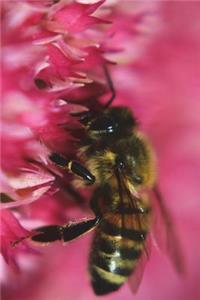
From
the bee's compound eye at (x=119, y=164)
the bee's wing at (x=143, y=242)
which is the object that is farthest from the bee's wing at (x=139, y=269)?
the bee's compound eye at (x=119, y=164)

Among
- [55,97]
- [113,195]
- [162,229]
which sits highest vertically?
[55,97]

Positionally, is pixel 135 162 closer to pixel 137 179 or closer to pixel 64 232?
pixel 137 179

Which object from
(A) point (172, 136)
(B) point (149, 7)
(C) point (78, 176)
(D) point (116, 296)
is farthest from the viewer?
(A) point (172, 136)

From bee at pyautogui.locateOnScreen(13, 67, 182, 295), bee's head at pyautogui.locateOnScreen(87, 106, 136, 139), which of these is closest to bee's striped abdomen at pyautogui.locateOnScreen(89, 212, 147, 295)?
bee at pyautogui.locateOnScreen(13, 67, 182, 295)

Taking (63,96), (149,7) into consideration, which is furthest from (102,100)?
(149,7)

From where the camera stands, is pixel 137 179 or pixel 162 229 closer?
pixel 137 179

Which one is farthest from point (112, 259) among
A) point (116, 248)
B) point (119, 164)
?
point (119, 164)

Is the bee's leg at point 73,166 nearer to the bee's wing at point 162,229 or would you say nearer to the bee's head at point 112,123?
the bee's head at point 112,123

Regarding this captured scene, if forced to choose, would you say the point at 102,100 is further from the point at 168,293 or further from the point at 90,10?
the point at 168,293
